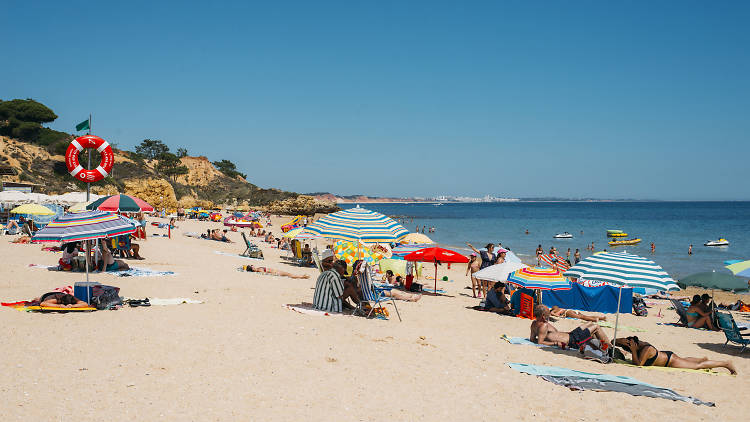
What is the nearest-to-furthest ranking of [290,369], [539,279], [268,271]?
[290,369] → [539,279] → [268,271]

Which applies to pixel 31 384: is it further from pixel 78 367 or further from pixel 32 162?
pixel 32 162

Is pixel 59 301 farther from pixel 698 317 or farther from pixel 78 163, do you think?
pixel 698 317

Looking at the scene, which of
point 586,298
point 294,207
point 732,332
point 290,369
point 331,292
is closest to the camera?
point 290,369

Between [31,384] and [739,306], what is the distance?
15.2 m

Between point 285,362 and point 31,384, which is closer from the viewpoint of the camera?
point 31,384

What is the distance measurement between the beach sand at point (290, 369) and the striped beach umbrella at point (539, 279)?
0.83 meters

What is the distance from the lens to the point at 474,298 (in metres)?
11.8

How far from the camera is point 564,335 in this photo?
24.0ft

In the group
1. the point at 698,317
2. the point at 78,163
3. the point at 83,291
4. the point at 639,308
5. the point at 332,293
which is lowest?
the point at 639,308

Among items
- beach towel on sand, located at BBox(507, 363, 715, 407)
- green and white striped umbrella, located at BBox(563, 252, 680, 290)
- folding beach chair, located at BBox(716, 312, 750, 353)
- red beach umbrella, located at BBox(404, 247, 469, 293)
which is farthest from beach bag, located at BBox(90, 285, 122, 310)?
folding beach chair, located at BBox(716, 312, 750, 353)

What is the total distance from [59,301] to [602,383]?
24.5ft

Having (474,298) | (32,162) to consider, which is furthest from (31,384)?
(32,162)

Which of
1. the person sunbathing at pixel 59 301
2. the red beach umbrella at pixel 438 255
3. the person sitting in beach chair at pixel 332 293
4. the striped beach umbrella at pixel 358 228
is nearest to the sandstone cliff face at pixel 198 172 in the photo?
the red beach umbrella at pixel 438 255

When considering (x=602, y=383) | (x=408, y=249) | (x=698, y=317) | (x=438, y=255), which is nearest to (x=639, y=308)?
(x=698, y=317)
